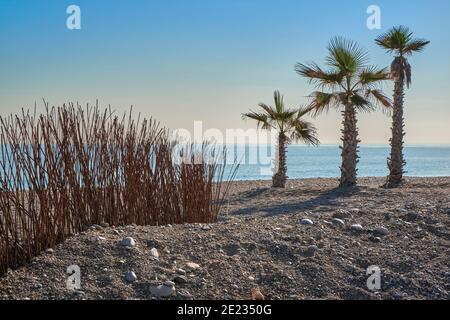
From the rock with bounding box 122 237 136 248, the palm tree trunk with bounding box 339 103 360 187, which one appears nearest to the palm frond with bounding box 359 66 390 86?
the palm tree trunk with bounding box 339 103 360 187

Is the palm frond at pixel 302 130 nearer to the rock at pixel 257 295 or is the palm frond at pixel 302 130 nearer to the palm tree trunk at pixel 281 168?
the palm tree trunk at pixel 281 168

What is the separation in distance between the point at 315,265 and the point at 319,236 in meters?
0.62

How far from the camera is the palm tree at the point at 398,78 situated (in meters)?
11.9

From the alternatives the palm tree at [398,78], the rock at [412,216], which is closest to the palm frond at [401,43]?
the palm tree at [398,78]

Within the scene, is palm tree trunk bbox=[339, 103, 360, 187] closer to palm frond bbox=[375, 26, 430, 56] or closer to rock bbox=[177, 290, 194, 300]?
palm frond bbox=[375, 26, 430, 56]

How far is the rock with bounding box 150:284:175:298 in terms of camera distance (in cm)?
367

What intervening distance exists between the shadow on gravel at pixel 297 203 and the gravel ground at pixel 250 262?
2.92 metres

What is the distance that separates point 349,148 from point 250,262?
800 cm

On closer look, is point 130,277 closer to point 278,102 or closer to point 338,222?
point 338,222

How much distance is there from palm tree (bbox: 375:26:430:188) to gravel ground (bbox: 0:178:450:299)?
Result: 6975mm

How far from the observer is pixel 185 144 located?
19.6 ft

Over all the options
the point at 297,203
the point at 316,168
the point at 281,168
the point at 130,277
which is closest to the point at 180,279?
the point at 130,277
